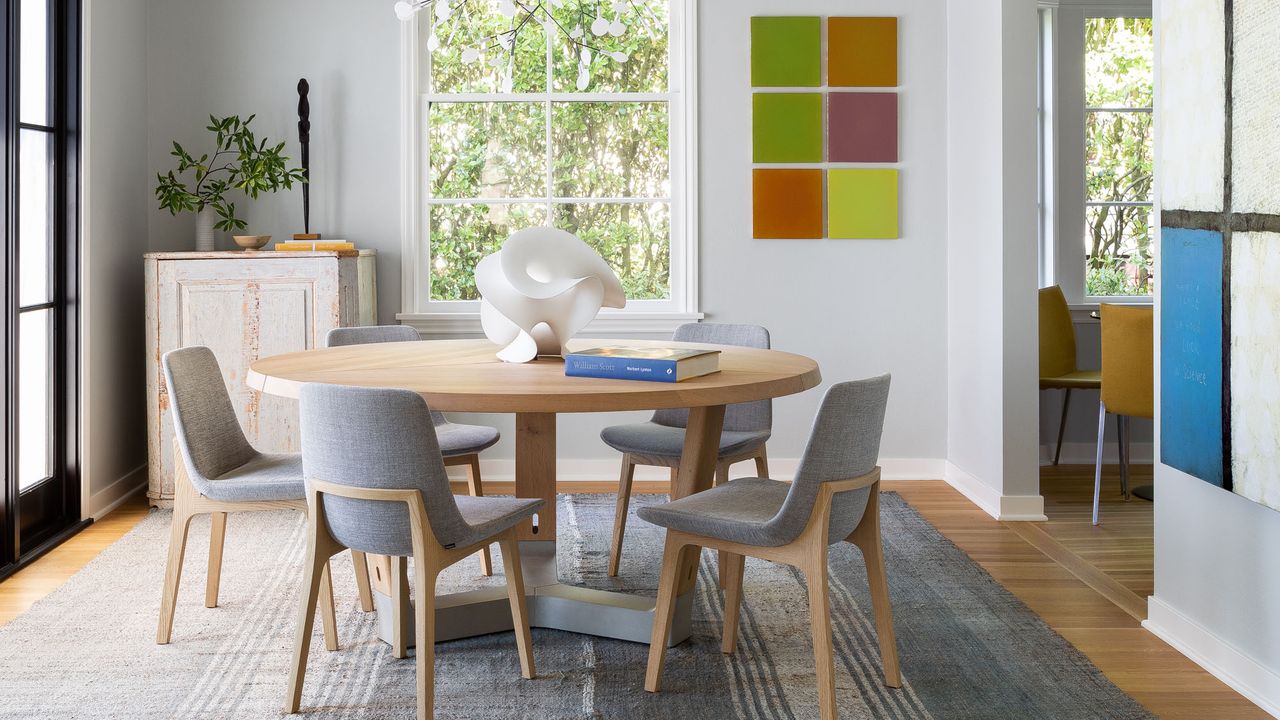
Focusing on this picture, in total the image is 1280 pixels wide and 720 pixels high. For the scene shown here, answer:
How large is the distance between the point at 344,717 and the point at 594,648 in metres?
0.69

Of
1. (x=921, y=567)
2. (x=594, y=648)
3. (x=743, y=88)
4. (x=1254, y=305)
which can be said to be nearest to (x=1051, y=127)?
(x=743, y=88)

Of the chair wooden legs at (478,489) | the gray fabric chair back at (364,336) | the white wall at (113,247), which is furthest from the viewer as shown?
the white wall at (113,247)

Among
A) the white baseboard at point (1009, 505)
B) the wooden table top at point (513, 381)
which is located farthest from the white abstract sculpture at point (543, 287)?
the white baseboard at point (1009, 505)

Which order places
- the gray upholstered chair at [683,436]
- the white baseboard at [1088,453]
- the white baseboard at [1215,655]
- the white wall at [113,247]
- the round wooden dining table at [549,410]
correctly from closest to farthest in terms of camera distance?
the round wooden dining table at [549,410] < the white baseboard at [1215,655] < the gray upholstered chair at [683,436] < the white wall at [113,247] < the white baseboard at [1088,453]

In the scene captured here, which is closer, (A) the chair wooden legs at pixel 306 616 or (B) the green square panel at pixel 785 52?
(A) the chair wooden legs at pixel 306 616

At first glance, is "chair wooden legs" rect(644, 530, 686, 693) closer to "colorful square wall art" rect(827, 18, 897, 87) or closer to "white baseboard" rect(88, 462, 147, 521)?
"white baseboard" rect(88, 462, 147, 521)

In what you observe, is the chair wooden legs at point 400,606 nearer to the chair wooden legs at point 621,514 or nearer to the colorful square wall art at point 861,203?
the chair wooden legs at point 621,514

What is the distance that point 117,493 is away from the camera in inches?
185

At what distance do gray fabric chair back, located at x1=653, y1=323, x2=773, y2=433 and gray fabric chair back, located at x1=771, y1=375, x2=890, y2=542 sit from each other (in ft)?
3.90

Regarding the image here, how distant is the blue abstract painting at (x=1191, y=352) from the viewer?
8.88ft

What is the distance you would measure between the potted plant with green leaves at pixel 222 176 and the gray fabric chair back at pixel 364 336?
1.34 meters

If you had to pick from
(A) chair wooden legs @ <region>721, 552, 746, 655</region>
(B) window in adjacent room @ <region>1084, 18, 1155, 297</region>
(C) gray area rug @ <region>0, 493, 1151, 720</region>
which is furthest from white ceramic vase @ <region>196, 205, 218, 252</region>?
(B) window in adjacent room @ <region>1084, 18, 1155, 297</region>

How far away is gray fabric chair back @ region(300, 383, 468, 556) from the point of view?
217 centimetres

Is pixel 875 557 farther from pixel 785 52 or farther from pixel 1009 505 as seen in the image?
pixel 785 52
